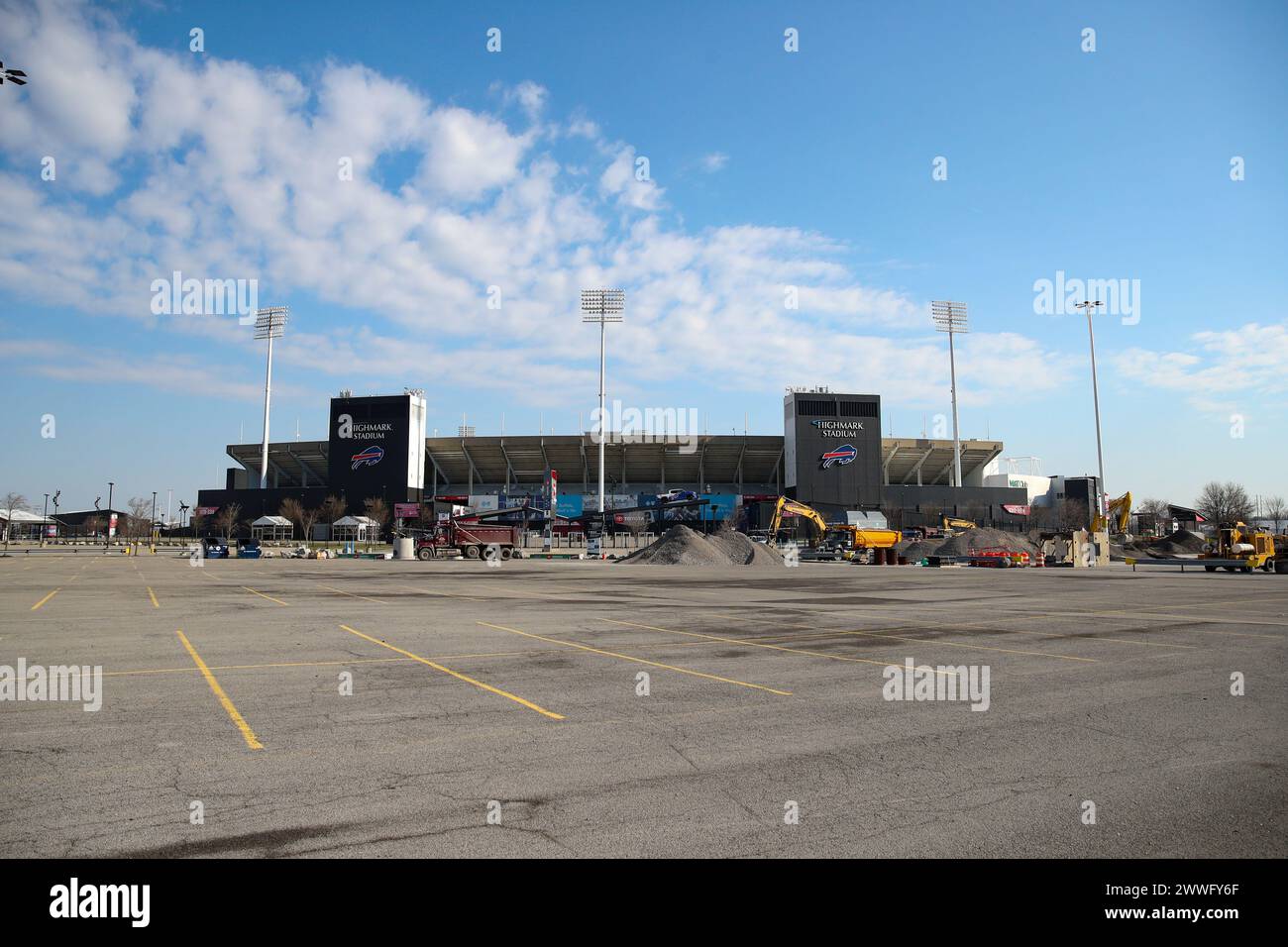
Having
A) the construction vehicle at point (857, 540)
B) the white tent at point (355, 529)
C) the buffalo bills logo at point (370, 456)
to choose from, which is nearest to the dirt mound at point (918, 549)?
the construction vehicle at point (857, 540)

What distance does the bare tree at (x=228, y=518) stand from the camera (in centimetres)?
10338

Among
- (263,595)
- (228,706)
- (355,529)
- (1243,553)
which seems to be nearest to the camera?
(228,706)

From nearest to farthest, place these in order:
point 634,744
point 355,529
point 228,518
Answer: point 634,744
point 355,529
point 228,518

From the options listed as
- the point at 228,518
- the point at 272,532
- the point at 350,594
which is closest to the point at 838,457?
the point at 272,532

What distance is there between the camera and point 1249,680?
10469 millimetres

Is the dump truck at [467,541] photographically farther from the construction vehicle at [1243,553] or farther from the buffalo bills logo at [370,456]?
the construction vehicle at [1243,553]

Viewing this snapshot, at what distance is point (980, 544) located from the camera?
190 ft

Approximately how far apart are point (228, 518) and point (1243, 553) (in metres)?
113

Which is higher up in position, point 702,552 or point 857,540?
point 857,540

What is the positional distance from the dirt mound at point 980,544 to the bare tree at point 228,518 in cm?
9000

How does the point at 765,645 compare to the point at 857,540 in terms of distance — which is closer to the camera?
the point at 765,645

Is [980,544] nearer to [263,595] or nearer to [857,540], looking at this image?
[857,540]
